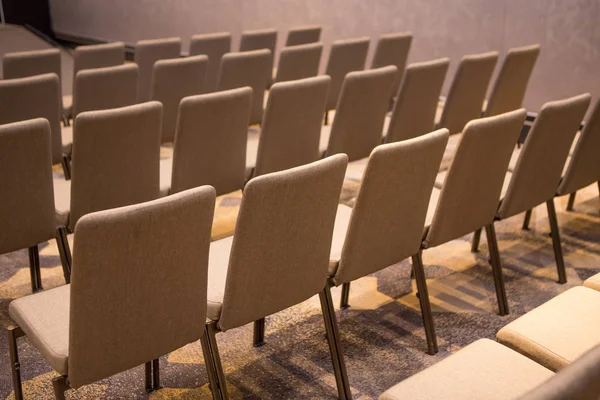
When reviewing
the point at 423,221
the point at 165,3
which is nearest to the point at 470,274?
the point at 423,221

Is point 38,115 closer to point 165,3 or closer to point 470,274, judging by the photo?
point 470,274

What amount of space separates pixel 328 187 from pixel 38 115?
2.17 metres

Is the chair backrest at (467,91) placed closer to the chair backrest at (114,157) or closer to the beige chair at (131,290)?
the chair backrest at (114,157)

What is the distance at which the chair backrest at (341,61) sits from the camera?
5488 millimetres

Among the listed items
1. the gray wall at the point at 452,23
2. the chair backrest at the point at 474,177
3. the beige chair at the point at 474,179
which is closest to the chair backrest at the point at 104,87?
the beige chair at the point at 474,179

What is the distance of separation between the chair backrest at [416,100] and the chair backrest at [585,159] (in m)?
1.02

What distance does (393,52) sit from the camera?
5.75m

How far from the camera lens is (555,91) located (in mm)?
6387

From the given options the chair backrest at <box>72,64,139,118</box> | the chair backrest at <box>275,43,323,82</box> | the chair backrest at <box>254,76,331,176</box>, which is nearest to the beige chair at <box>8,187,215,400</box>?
the chair backrest at <box>254,76,331,176</box>

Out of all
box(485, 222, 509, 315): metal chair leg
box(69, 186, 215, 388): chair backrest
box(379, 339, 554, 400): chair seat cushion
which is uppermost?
box(69, 186, 215, 388): chair backrest

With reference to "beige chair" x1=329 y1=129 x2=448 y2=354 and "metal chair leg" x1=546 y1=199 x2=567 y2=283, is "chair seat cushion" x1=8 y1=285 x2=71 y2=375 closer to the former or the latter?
"beige chair" x1=329 y1=129 x2=448 y2=354

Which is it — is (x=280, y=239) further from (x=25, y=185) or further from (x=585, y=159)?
(x=585, y=159)

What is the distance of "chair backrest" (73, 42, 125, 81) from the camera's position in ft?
17.5

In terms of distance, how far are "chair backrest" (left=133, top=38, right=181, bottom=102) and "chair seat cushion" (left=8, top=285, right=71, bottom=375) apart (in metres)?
3.22
